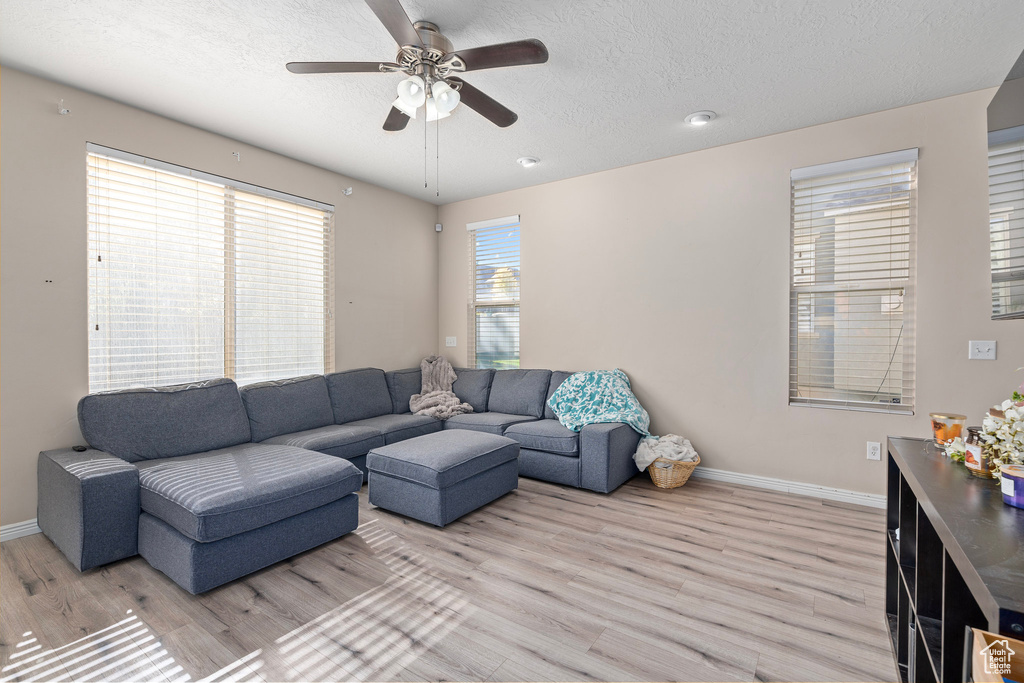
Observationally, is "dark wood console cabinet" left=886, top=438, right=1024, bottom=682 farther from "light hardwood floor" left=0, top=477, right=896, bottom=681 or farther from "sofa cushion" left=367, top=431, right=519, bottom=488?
"sofa cushion" left=367, top=431, right=519, bottom=488

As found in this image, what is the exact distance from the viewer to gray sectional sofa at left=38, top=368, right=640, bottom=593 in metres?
2.20

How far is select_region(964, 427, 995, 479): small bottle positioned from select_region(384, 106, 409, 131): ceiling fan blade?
286 centimetres

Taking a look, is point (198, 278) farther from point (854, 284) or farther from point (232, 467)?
point (854, 284)

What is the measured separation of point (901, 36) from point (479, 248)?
3.80m

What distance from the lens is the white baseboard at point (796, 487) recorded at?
10.5 feet

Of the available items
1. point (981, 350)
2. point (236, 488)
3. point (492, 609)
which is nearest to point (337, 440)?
point (236, 488)

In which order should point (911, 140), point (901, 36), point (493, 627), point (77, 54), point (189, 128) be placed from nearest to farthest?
point (493, 627) → point (901, 36) → point (77, 54) → point (911, 140) → point (189, 128)

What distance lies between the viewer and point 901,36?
2.32m

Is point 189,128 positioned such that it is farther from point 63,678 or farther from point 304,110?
point 63,678

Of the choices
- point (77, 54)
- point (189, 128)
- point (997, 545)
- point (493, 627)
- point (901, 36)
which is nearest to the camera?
point (997, 545)

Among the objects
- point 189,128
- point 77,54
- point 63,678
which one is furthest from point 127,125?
point 63,678

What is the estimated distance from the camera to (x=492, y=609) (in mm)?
2035

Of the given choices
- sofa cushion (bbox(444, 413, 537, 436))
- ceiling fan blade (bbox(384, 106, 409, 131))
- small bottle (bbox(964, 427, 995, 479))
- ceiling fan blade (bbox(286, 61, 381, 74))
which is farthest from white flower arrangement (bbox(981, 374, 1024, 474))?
sofa cushion (bbox(444, 413, 537, 436))

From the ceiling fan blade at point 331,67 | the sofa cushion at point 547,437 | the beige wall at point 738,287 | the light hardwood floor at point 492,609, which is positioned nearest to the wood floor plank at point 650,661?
the light hardwood floor at point 492,609
